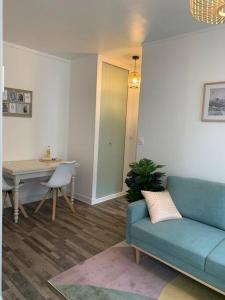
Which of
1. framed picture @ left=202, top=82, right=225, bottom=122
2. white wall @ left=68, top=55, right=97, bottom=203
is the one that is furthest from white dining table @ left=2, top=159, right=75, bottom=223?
framed picture @ left=202, top=82, right=225, bottom=122

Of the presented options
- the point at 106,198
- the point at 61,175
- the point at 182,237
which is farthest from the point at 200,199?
the point at 106,198

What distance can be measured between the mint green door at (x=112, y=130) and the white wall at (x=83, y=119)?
6.5 inches

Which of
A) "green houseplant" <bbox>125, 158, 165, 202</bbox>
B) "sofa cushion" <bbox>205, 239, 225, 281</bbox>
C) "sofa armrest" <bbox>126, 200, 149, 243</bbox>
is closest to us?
"sofa cushion" <bbox>205, 239, 225, 281</bbox>

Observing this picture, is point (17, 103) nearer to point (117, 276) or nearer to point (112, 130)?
point (112, 130)

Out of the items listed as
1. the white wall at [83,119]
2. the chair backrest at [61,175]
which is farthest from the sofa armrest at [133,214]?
the white wall at [83,119]

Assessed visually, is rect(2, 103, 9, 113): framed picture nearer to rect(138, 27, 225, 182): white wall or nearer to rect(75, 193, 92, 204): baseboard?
rect(75, 193, 92, 204): baseboard

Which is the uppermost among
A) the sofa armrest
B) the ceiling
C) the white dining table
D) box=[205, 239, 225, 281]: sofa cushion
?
the ceiling

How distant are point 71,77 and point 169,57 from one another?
200 centimetres

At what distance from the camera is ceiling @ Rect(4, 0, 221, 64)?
Answer: 7.45 feet

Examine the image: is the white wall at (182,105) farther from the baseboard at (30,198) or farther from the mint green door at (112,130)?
the baseboard at (30,198)

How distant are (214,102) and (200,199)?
1096 mm

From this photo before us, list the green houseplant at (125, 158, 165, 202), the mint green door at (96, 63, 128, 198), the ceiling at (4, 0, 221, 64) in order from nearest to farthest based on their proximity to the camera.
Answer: the ceiling at (4, 0, 221, 64) → the green houseplant at (125, 158, 165, 202) → the mint green door at (96, 63, 128, 198)

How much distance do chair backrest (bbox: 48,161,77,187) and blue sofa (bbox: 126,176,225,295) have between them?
1.40 metres

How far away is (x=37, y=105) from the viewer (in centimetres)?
402
